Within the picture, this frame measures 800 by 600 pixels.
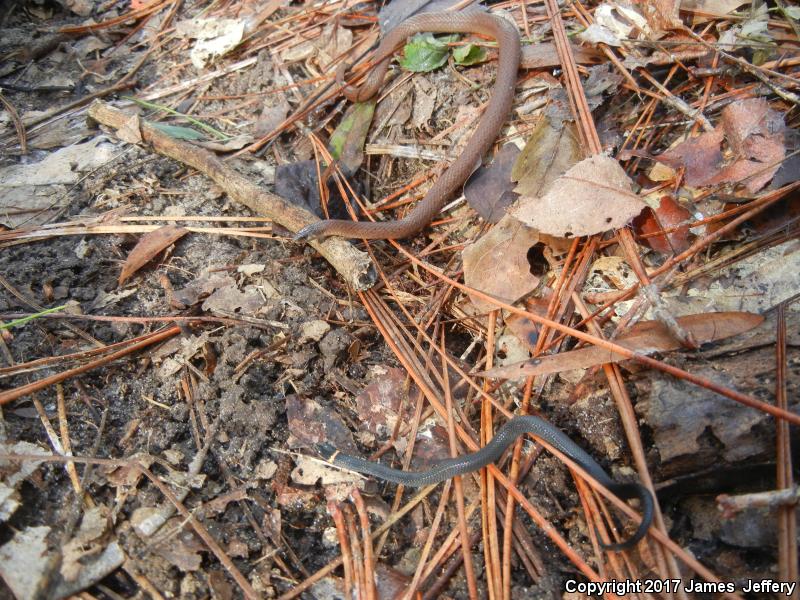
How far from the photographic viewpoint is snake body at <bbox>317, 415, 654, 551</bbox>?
6.25 feet

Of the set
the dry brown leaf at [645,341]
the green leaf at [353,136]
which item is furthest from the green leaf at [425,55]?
the dry brown leaf at [645,341]

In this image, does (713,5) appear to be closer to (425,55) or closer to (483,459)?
(425,55)

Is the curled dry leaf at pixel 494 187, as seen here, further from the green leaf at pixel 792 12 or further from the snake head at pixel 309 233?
the green leaf at pixel 792 12

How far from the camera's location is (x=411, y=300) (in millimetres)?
2586

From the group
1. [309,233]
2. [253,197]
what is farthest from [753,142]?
[253,197]

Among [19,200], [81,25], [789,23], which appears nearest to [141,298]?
[19,200]

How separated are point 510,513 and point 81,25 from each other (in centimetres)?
495

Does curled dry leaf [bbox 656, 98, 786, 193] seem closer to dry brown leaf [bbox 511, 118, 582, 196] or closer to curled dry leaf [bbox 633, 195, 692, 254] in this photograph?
curled dry leaf [bbox 633, 195, 692, 254]

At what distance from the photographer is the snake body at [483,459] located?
1.91m

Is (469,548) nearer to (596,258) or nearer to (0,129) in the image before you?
(596,258)

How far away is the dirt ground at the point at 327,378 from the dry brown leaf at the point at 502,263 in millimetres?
17

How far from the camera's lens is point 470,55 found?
3062 millimetres

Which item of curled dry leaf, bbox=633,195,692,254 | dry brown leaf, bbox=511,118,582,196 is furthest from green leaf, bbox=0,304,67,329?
curled dry leaf, bbox=633,195,692,254

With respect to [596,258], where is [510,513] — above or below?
below
